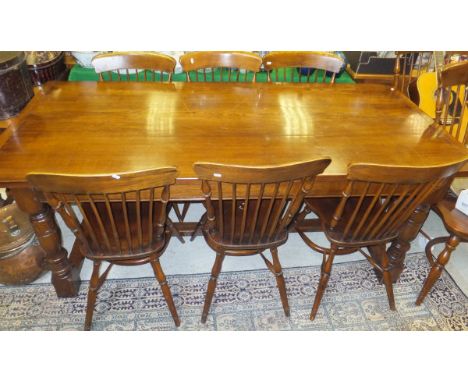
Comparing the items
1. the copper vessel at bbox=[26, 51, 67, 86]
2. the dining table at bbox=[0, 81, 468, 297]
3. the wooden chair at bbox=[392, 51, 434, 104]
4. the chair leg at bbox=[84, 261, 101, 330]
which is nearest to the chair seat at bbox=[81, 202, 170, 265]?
the chair leg at bbox=[84, 261, 101, 330]

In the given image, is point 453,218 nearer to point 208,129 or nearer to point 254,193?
point 254,193

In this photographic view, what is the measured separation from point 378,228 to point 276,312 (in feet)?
2.22

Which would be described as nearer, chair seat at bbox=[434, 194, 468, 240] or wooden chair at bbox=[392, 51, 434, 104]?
chair seat at bbox=[434, 194, 468, 240]

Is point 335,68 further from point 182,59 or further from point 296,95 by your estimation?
point 182,59

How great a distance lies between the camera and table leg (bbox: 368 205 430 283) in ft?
5.08

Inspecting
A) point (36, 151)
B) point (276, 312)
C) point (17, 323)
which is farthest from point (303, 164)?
point (17, 323)

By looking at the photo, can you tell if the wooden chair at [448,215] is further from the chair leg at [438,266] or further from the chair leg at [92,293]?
the chair leg at [92,293]

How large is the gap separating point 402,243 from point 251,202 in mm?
777

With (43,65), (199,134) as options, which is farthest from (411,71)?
(43,65)

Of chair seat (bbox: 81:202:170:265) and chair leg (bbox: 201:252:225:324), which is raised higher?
chair seat (bbox: 81:202:170:265)

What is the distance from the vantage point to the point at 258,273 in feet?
6.25

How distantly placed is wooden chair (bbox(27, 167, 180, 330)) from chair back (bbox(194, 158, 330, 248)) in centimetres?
16

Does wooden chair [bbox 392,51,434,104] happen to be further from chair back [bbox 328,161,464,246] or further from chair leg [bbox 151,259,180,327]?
chair leg [bbox 151,259,180,327]

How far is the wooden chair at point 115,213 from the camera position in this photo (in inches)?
41.3
